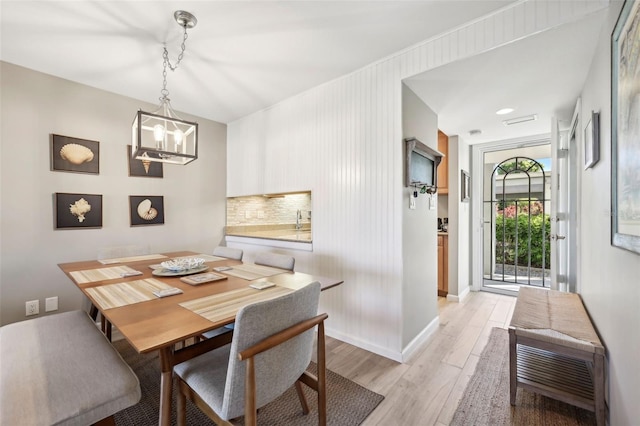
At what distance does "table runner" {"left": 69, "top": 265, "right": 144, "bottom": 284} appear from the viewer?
1.65 metres

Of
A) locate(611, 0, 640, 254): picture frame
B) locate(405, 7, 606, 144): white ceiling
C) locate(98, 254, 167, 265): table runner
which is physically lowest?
locate(98, 254, 167, 265): table runner

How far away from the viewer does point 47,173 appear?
98.8 inches

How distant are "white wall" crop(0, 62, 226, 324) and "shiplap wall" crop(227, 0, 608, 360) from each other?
1.77 meters

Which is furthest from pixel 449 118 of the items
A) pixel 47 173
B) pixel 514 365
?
pixel 47 173

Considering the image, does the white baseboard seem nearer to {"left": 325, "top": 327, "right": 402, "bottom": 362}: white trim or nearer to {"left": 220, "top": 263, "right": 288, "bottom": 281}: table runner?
{"left": 325, "top": 327, "right": 402, "bottom": 362}: white trim

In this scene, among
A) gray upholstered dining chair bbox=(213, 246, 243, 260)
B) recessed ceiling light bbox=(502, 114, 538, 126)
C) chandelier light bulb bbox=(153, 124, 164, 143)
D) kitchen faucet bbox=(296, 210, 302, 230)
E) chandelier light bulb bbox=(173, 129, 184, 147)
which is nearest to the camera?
chandelier light bulb bbox=(153, 124, 164, 143)

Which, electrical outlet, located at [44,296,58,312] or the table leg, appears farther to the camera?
electrical outlet, located at [44,296,58,312]

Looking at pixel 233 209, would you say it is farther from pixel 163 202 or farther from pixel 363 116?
pixel 363 116

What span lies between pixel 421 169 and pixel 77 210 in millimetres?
3319

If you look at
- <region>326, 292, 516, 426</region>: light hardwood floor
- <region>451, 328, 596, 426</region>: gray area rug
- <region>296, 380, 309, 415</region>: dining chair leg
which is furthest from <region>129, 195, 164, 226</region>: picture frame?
<region>451, 328, 596, 426</region>: gray area rug

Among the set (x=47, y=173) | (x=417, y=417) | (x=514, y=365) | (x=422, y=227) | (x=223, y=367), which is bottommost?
(x=417, y=417)

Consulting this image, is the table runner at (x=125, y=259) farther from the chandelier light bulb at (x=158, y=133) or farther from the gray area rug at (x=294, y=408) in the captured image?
the chandelier light bulb at (x=158, y=133)

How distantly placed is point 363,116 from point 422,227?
1.15 meters

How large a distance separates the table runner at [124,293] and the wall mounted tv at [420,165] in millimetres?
1898
